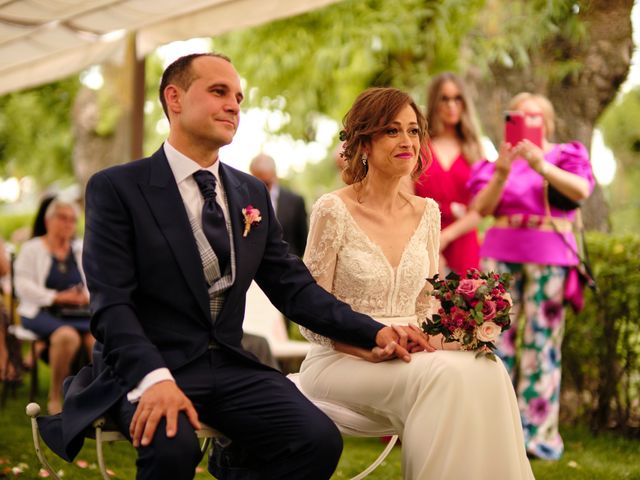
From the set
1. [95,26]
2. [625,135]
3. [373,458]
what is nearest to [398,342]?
[373,458]

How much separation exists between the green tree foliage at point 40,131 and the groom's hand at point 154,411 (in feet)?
60.8

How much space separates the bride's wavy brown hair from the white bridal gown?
0.18m

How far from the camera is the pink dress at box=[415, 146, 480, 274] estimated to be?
20.1ft

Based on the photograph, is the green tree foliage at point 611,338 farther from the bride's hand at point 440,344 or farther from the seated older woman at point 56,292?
the seated older woman at point 56,292

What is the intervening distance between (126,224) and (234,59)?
10.8 m

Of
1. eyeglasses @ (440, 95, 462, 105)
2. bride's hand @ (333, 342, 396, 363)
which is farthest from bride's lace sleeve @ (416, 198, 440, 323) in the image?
eyeglasses @ (440, 95, 462, 105)

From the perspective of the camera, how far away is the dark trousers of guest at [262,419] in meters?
3.37

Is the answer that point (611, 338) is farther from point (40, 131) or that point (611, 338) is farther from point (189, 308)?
point (40, 131)

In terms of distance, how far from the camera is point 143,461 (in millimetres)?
3115

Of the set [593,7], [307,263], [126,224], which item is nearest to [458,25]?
[593,7]

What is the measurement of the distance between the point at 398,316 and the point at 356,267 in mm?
276

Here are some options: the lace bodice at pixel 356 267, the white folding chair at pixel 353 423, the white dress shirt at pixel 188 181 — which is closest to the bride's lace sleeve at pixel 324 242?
the lace bodice at pixel 356 267

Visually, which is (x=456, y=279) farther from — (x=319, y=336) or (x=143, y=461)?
(x=143, y=461)

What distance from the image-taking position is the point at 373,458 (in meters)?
6.14
